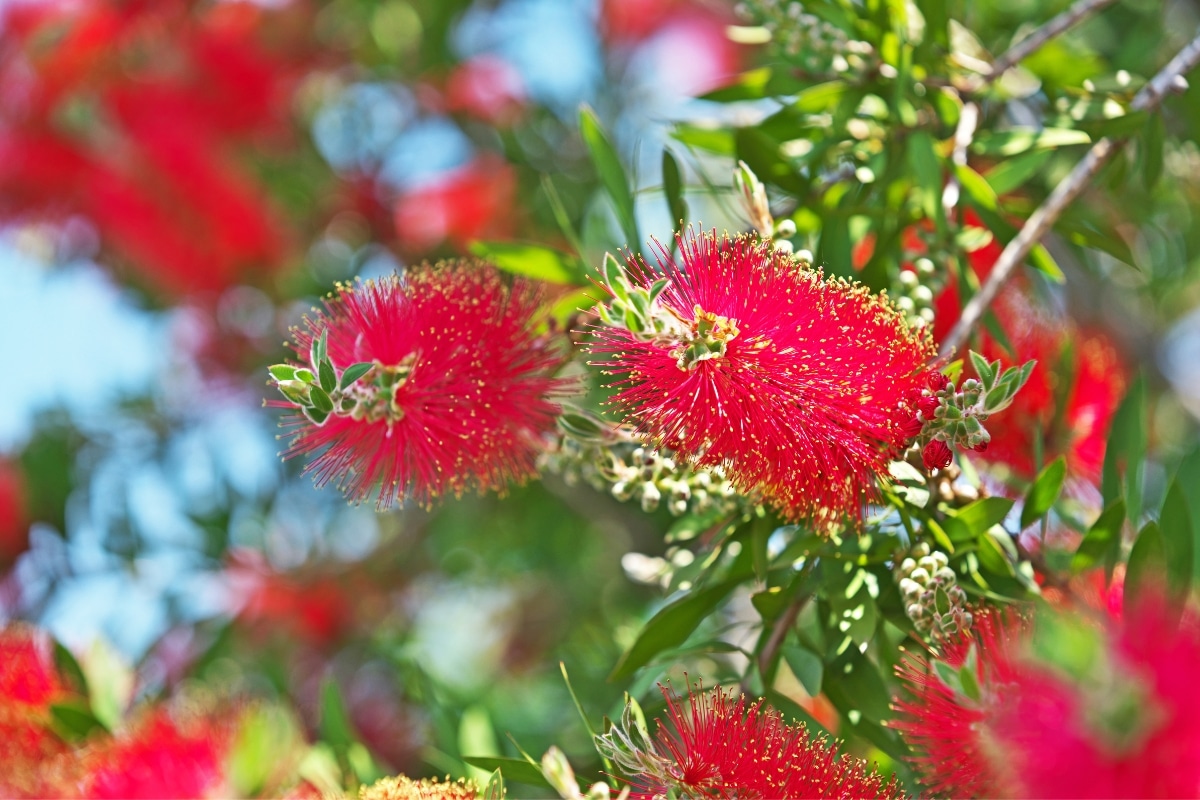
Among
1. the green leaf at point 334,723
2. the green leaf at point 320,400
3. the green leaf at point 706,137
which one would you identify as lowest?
the green leaf at point 334,723

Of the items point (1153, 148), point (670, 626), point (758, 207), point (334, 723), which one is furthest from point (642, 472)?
point (1153, 148)

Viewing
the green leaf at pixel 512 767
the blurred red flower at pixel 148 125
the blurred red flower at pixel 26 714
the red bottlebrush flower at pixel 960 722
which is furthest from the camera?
the blurred red flower at pixel 148 125

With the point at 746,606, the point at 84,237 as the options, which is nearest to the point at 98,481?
the point at 84,237

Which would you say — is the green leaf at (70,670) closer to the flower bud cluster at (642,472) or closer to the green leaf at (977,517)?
the flower bud cluster at (642,472)

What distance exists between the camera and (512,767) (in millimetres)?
934

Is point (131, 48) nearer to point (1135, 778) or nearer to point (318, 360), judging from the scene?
point (318, 360)

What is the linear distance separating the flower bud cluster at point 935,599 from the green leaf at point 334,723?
2.42ft

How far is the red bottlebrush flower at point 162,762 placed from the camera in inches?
45.5

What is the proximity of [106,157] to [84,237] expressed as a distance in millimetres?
287

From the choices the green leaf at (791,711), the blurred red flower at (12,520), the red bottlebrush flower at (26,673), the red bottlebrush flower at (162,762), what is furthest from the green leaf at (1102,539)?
the blurred red flower at (12,520)

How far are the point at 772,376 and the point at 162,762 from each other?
875 millimetres

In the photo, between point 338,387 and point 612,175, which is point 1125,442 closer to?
point 612,175

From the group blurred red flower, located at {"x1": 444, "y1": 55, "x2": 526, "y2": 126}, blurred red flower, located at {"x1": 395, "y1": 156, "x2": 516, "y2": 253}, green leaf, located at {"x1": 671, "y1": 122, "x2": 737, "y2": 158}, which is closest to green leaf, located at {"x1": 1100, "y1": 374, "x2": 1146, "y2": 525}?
green leaf, located at {"x1": 671, "y1": 122, "x2": 737, "y2": 158}

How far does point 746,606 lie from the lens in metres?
1.82
